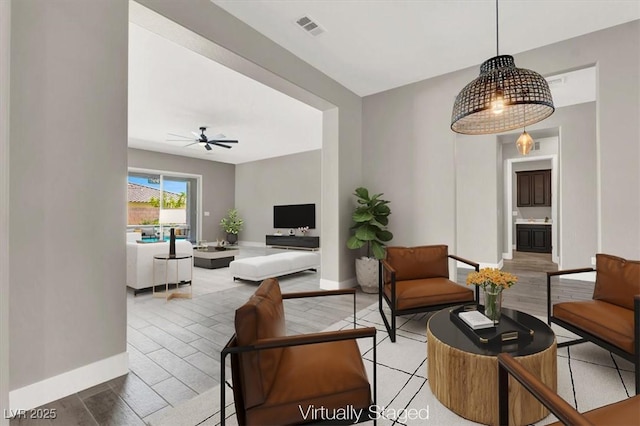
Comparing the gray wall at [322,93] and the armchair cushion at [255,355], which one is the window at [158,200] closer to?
the gray wall at [322,93]

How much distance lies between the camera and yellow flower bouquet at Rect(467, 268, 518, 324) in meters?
1.90

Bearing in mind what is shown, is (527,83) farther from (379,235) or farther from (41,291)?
(41,291)

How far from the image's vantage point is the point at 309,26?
3.05 m

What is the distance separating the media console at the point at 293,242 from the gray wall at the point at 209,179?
7.20 ft

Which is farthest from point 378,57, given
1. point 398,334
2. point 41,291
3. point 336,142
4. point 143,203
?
point 143,203

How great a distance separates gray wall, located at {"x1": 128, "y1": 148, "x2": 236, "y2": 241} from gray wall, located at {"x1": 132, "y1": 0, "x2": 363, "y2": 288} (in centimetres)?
660

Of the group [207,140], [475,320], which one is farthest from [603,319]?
[207,140]

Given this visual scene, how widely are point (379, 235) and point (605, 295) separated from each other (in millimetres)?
2398

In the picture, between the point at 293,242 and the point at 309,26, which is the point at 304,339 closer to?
the point at 309,26

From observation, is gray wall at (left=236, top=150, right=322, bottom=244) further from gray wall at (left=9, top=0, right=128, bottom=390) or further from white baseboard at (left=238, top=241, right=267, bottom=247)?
gray wall at (left=9, top=0, right=128, bottom=390)

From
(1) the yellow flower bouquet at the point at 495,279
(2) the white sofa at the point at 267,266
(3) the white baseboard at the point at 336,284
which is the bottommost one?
(3) the white baseboard at the point at 336,284

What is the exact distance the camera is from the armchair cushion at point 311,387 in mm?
1176

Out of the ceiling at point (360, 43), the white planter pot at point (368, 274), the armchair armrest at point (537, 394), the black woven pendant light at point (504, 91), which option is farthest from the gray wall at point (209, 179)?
the armchair armrest at point (537, 394)

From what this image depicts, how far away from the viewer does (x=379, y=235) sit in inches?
167
